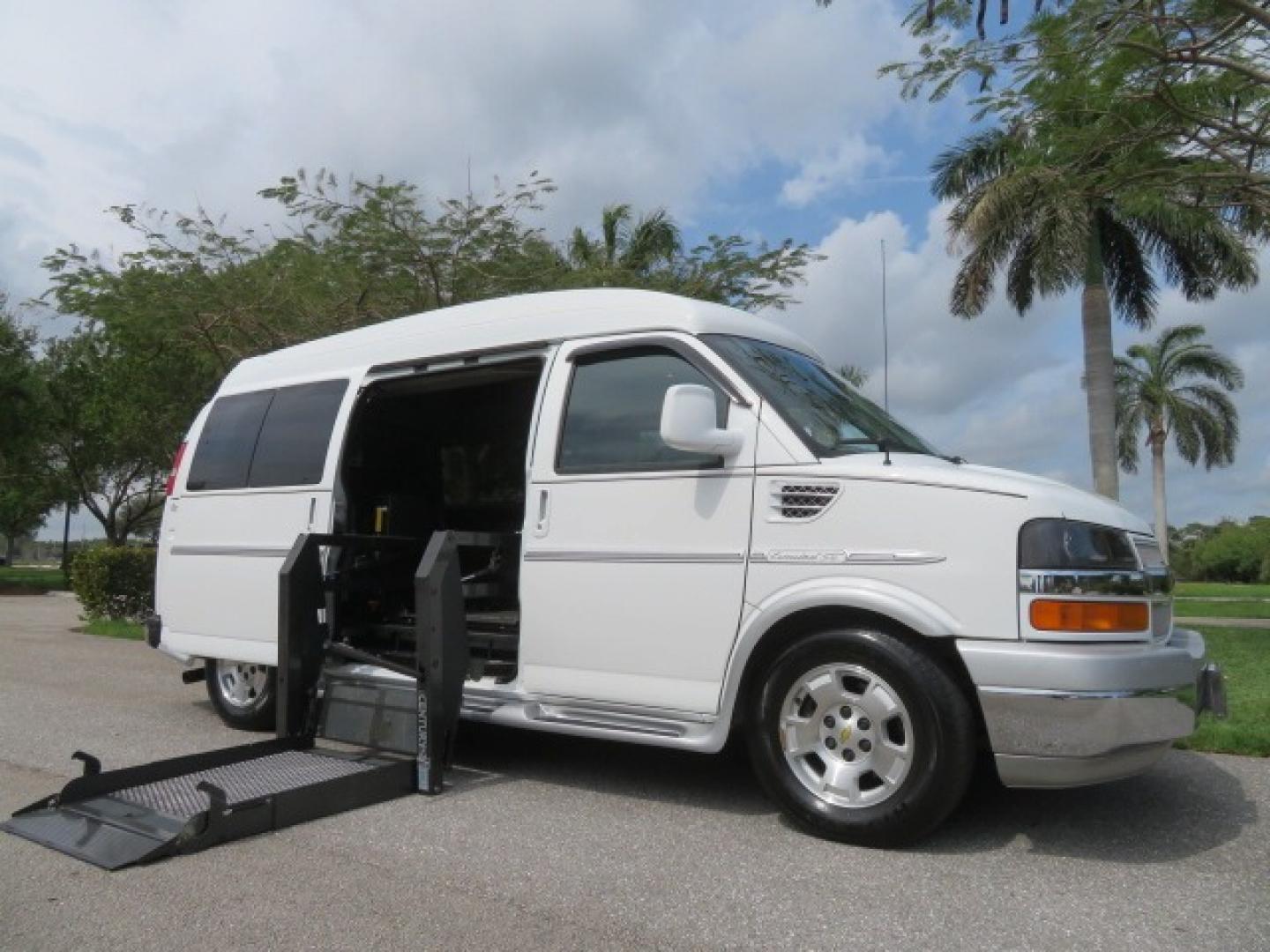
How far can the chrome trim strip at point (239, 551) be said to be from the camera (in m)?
6.67

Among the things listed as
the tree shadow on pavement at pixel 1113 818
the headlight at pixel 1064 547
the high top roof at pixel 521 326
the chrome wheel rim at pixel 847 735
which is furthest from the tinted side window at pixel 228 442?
the headlight at pixel 1064 547

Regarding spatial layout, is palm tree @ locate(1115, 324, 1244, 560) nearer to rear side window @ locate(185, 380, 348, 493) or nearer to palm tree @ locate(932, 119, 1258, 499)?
palm tree @ locate(932, 119, 1258, 499)

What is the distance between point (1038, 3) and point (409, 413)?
6289 mm

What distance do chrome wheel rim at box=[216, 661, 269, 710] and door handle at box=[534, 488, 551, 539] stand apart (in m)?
2.50

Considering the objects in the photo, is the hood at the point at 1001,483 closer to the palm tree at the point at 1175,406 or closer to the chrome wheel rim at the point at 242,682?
the chrome wheel rim at the point at 242,682

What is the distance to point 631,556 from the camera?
5.02 m

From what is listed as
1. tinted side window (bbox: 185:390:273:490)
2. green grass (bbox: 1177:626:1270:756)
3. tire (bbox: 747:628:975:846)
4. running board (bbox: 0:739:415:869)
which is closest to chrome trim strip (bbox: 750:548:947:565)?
tire (bbox: 747:628:975:846)

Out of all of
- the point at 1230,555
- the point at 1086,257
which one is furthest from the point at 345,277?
the point at 1230,555

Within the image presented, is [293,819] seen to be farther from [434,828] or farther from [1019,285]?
[1019,285]

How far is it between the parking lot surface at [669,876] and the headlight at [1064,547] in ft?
3.86

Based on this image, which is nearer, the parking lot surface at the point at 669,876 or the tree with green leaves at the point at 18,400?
the parking lot surface at the point at 669,876

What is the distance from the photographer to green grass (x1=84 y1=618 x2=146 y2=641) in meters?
14.5

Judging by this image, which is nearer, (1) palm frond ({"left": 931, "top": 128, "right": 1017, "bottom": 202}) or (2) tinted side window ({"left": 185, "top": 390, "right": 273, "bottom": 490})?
(2) tinted side window ({"left": 185, "top": 390, "right": 273, "bottom": 490})

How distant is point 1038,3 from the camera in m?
8.94
